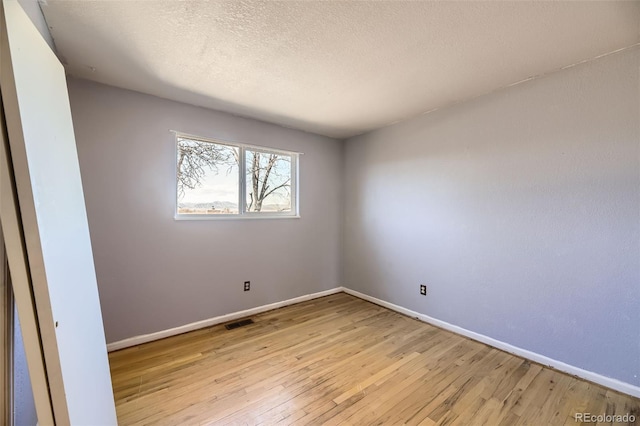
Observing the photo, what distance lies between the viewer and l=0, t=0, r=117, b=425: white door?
2.76ft

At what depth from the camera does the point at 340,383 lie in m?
1.81

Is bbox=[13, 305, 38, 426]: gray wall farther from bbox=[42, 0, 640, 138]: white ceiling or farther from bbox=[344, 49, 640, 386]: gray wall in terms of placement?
bbox=[344, 49, 640, 386]: gray wall

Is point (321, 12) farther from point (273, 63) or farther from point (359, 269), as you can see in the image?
point (359, 269)

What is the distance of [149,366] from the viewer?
77.9 inches

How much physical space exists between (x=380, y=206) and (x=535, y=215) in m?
1.59

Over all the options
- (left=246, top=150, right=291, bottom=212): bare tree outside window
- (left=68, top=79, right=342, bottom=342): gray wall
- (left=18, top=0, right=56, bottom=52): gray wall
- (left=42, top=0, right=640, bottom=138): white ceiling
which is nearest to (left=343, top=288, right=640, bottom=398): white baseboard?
(left=68, top=79, right=342, bottom=342): gray wall

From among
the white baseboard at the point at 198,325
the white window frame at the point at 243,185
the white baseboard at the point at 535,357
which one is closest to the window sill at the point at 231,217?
the white window frame at the point at 243,185

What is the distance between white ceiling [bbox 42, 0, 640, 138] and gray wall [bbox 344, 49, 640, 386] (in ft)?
0.99

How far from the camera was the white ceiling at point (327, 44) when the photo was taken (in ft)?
4.50

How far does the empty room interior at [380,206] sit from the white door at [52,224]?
0.15 ft

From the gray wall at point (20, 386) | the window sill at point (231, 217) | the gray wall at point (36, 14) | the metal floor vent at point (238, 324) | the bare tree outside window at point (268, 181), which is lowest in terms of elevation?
the metal floor vent at point (238, 324)

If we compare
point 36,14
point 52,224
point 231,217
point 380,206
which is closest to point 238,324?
point 231,217

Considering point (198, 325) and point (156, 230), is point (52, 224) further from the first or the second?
point (198, 325)

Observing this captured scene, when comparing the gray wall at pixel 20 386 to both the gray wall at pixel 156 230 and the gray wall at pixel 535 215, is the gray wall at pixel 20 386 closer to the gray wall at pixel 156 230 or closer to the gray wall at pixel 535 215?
the gray wall at pixel 156 230
